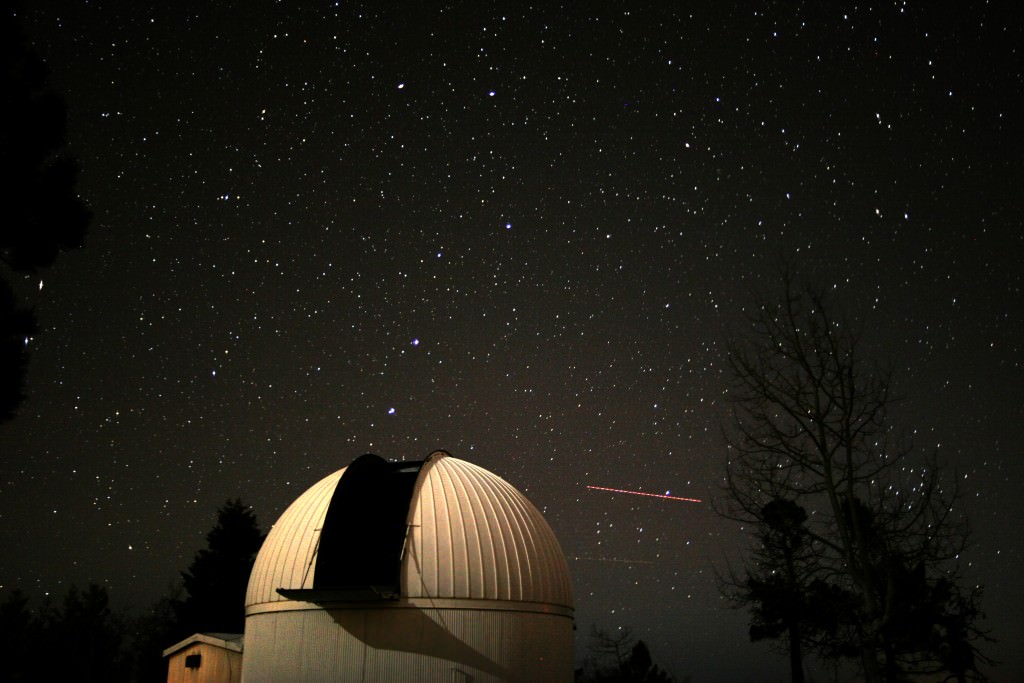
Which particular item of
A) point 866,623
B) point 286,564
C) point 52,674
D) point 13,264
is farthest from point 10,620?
point 866,623

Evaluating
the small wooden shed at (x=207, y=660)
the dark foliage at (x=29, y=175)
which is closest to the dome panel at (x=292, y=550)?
the small wooden shed at (x=207, y=660)

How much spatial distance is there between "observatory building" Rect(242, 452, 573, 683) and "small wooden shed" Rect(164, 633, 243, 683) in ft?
7.87

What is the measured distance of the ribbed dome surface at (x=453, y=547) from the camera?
16.3 meters

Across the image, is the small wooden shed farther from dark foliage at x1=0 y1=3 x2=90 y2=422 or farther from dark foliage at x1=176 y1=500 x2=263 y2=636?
dark foliage at x1=176 y1=500 x2=263 y2=636

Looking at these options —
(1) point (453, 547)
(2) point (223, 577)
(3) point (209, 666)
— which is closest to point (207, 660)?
(3) point (209, 666)

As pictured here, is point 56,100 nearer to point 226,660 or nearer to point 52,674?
point 226,660

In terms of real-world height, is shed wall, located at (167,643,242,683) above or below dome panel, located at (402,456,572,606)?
below

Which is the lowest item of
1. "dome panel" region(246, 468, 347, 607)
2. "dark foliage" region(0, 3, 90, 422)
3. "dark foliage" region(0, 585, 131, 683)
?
"dark foliage" region(0, 585, 131, 683)

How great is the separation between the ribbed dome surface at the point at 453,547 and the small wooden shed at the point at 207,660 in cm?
273

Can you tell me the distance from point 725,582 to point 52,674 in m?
43.3

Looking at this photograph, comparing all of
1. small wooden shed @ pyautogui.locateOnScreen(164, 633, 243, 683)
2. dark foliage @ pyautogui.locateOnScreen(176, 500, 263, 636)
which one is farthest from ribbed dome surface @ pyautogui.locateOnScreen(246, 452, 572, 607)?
dark foliage @ pyautogui.locateOnScreen(176, 500, 263, 636)

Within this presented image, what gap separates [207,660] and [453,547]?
25.3ft

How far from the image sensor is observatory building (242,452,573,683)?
52.1ft

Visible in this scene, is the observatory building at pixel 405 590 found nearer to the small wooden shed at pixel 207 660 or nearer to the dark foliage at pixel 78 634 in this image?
the small wooden shed at pixel 207 660
